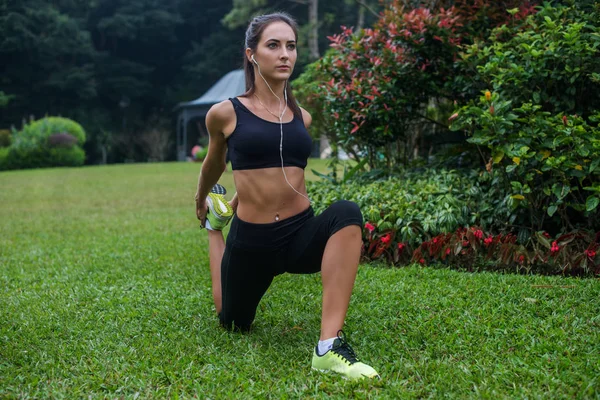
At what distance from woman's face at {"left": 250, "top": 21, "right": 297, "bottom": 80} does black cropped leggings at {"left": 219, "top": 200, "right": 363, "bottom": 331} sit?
0.67 m

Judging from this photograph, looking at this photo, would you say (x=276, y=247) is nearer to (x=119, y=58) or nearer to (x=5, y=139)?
(x=5, y=139)

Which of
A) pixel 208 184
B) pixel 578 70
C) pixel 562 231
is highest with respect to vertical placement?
pixel 578 70

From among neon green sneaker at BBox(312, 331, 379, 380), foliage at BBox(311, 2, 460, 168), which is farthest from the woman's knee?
foliage at BBox(311, 2, 460, 168)

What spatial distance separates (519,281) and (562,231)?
744 mm

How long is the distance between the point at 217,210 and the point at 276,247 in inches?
19.0

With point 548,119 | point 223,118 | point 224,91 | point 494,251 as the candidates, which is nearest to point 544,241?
point 494,251

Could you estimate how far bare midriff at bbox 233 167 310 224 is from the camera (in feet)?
9.56

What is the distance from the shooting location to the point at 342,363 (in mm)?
2596

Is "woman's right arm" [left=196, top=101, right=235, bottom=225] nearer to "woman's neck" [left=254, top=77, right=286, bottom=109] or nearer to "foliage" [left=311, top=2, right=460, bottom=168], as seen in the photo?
"woman's neck" [left=254, top=77, right=286, bottom=109]

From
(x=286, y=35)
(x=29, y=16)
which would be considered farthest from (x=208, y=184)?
(x=29, y=16)

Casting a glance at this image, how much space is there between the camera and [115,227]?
7758mm

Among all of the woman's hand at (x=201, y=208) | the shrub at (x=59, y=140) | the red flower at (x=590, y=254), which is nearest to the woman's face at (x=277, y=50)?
the woman's hand at (x=201, y=208)

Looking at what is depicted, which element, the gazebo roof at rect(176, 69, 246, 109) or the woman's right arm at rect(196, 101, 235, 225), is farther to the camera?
the gazebo roof at rect(176, 69, 246, 109)

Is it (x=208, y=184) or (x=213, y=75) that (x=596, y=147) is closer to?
(x=208, y=184)
